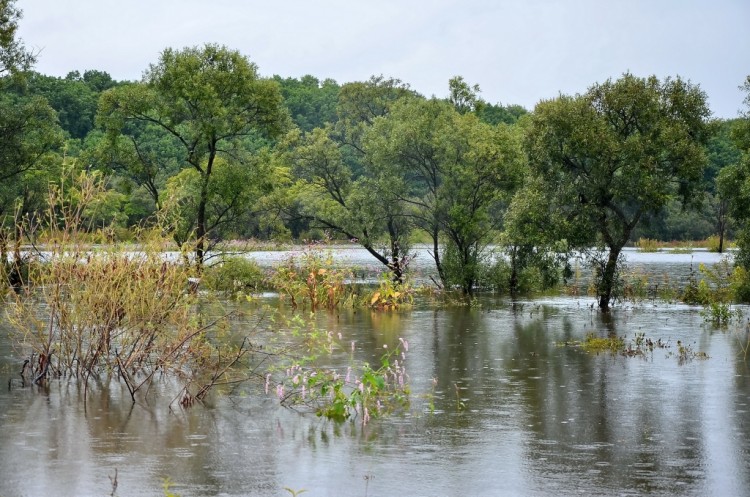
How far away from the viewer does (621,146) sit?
31047mm

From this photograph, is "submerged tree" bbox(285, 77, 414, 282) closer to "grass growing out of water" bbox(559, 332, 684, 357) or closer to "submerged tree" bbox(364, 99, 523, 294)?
"submerged tree" bbox(364, 99, 523, 294)

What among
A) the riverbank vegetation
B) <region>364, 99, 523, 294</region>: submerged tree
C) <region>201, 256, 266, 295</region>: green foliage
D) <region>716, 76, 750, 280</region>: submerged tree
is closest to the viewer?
the riverbank vegetation

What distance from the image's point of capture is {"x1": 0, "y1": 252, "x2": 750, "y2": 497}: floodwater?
10633 millimetres

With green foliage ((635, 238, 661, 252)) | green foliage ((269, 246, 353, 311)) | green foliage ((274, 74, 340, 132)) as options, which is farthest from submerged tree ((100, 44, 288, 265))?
green foliage ((274, 74, 340, 132))

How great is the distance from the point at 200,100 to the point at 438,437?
28.1 metres

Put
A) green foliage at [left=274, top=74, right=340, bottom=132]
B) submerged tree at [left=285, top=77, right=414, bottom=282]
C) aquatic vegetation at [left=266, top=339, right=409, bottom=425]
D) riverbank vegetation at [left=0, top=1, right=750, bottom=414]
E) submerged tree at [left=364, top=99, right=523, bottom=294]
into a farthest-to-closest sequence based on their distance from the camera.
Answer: green foliage at [left=274, top=74, right=340, bottom=132] → submerged tree at [left=285, top=77, right=414, bottom=282] → submerged tree at [left=364, top=99, right=523, bottom=294] → riverbank vegetation at [left=0, top=1, right=750, bottom=414] → aquatic vegetation at [left=266, top=339, right=409, bottom=425]

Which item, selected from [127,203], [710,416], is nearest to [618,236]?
[710,416]

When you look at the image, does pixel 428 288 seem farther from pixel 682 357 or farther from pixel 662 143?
pixel 682 357

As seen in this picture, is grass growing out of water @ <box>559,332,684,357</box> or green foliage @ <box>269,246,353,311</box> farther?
green foliage @ <box>269,246,353,311</box>

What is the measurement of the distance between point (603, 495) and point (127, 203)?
93.2 m

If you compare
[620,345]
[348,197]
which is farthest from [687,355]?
[348,197]

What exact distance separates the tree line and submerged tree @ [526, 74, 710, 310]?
0.15ft

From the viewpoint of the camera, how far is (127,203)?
326ft

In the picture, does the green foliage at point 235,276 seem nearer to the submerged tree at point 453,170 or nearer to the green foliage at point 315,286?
the green foliage at point 315,286
